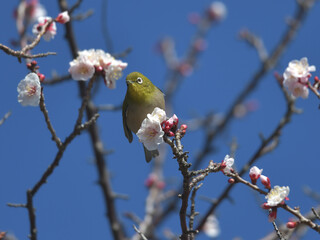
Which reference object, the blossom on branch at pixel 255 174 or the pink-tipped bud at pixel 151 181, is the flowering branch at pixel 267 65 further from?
the blossom on branch at pixel 255 174

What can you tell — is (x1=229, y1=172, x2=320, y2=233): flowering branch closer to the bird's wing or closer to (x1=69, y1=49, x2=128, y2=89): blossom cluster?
(x1=69, y1=49, x2=128, y2=89): blossom cluster

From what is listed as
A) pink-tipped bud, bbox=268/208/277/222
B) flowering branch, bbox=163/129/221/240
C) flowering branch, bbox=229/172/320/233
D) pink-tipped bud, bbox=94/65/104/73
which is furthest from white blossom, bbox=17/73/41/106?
pink-tipped bud, bbox=268/208/277/222

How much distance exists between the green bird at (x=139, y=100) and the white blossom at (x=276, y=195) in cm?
197

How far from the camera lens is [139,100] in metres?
4.61

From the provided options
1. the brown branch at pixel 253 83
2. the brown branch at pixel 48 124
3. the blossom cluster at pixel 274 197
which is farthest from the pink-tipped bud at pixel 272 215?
the brown branch at pixel 253 83

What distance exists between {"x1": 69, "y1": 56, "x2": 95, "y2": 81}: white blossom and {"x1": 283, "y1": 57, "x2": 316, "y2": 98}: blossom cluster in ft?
5.34

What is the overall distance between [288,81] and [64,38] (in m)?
3.10

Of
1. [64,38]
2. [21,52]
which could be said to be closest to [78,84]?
[64,38]

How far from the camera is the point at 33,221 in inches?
136

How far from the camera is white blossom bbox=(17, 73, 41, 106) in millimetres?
3281

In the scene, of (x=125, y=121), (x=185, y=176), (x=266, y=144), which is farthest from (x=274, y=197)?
(x=125, y=121)

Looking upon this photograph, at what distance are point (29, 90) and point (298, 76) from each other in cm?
202

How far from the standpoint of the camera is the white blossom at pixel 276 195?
8.70 feet

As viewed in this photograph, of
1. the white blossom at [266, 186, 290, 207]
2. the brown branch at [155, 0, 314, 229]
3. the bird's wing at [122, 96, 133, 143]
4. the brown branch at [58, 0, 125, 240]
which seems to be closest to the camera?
the white blossom at [266, 186, 290, 207]
